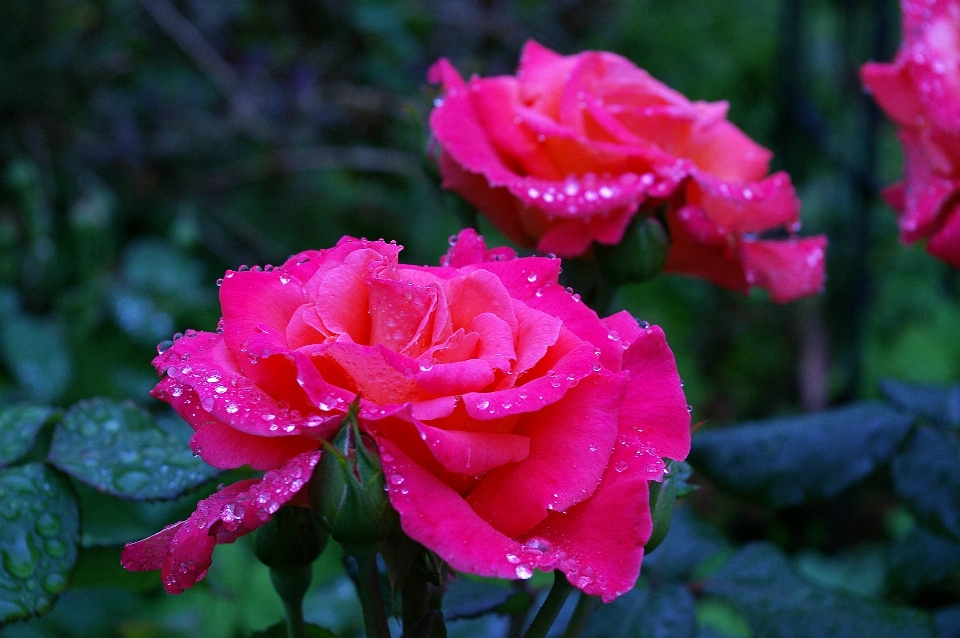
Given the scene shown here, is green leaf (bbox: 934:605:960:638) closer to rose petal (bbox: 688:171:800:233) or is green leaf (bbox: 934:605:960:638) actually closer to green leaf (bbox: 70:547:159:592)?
rose petal (bbox: 688:171:800:233)

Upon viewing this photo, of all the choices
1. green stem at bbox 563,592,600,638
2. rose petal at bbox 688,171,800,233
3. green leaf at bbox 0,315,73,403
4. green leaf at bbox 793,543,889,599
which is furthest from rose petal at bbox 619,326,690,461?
green leaf at bbox 0,315,73,403

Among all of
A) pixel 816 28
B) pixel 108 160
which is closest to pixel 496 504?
pixel 108 160

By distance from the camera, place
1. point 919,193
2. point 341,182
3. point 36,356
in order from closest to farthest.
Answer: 1. point 919,193
2. point 36,356
3. point 341,182

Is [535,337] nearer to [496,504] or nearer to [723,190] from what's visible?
[496,504]

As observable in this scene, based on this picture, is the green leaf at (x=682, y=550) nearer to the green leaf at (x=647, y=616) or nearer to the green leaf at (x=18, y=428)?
the green leaf at (x=647, y=616)

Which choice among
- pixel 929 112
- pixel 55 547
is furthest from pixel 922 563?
pixel 55 547

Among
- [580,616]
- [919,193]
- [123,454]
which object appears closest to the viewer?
[580,616]

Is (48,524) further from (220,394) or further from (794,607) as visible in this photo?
(794,607)
